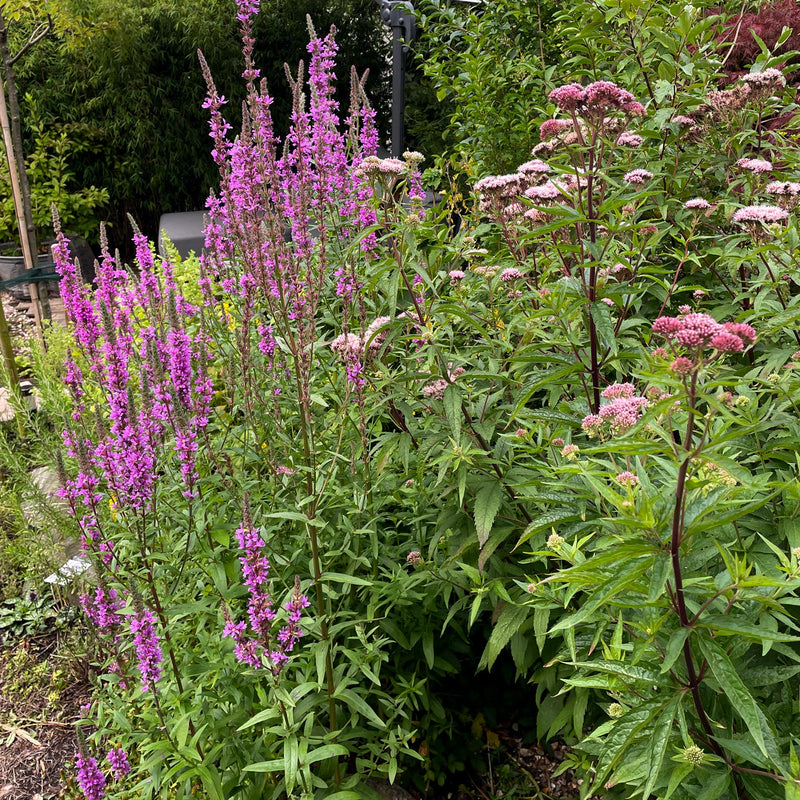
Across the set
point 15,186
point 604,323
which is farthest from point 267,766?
point 15,186

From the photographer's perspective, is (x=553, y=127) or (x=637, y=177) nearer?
(x=553, y=127)

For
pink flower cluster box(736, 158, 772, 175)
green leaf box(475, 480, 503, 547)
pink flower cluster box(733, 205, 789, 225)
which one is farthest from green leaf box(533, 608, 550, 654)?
pink flower cluster box(736, 158, 772, 175)

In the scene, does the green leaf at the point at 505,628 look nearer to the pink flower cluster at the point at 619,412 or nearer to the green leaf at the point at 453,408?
the green leaf at the point at 453,408

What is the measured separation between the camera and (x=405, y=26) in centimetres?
595

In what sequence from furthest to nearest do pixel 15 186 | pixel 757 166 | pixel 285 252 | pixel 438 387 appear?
pixel 15 186, pixel 285 252, pixel 757 166, pixel 438 387

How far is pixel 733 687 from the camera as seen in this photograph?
4.04ft

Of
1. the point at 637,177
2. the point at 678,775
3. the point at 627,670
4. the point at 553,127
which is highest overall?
the point at 553,127

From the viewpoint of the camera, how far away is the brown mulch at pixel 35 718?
10.1 ft

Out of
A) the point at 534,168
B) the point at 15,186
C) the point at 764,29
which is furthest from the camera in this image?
the point at 15,186

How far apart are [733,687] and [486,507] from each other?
841 millimetres

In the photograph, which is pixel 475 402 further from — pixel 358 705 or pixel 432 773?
pixel 432 773

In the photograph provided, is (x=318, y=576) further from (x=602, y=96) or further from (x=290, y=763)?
(x=602, y=96)


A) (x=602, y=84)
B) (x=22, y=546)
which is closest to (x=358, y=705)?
(x=602, y=84)

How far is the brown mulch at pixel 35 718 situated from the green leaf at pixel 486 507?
232cm
